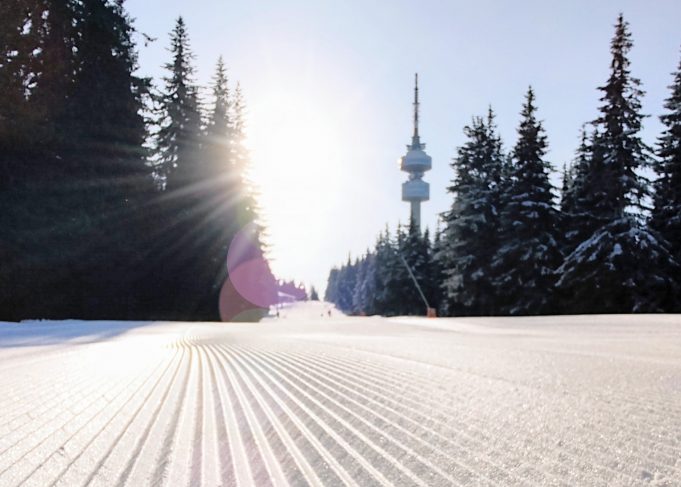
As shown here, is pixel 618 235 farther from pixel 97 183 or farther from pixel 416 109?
pixel 416 109

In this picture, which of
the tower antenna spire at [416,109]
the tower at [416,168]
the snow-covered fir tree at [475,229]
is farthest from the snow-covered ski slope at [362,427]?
the tower antenna spire at [416,109]

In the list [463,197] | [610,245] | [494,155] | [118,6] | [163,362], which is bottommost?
[163,362]

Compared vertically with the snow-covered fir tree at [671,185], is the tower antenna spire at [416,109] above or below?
above

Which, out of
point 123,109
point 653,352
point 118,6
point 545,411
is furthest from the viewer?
point 118,6

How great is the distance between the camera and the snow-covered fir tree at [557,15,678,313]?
21.5 m

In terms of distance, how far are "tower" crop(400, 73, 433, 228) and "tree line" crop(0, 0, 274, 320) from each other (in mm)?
101181

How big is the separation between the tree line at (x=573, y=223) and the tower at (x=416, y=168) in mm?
94970

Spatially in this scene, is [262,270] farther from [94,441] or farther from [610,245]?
[94,441]

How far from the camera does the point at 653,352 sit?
2203mm

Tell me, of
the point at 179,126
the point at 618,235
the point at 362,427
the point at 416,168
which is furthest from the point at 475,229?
the point at 416,168

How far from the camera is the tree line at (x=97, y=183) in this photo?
16328 millimetres

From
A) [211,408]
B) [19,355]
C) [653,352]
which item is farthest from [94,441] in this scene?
[653,352]

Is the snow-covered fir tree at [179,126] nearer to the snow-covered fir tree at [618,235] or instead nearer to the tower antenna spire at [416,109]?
the snow-covered fir tree at [618,235]

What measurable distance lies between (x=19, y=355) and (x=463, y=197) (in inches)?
1197
